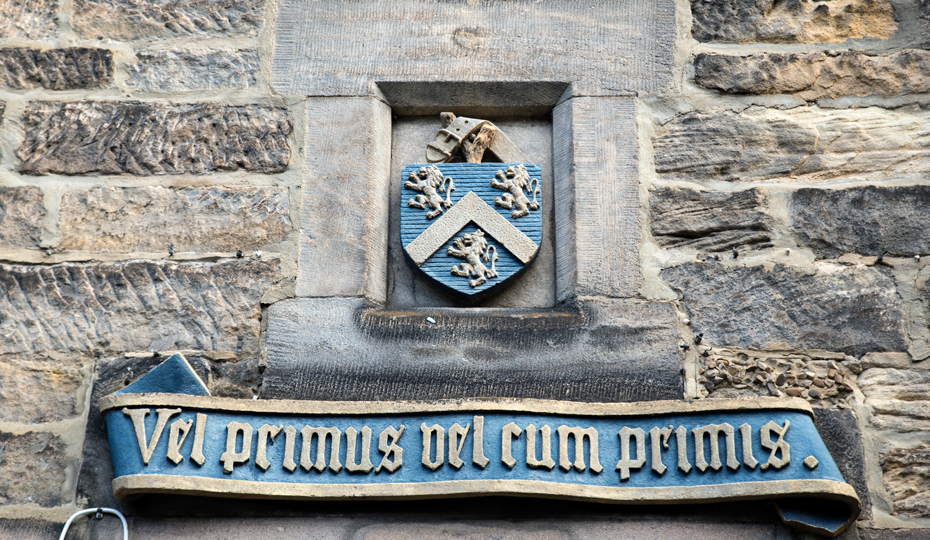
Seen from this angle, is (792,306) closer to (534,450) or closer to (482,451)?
(534,450)

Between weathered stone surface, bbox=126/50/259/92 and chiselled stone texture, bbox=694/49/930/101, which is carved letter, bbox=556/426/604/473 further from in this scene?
weathered stone surface, bbox=126/50/259/92

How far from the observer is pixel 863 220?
2365mm

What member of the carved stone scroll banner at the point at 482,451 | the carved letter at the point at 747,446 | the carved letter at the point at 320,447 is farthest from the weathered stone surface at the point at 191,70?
the carved letter at the point at 747,446

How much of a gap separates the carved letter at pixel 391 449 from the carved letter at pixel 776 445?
83cm

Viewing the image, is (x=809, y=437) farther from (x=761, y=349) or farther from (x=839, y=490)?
(x=761, y=349)

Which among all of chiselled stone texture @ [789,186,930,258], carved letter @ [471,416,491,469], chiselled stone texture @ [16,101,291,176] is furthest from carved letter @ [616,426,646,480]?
chiselled stone texture @ [16,101,291,176]

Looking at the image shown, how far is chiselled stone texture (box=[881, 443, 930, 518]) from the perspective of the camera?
210 cm

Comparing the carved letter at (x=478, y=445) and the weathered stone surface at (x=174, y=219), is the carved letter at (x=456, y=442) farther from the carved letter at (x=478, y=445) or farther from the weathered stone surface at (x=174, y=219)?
the weathered stone surface at (x=174, y=219)

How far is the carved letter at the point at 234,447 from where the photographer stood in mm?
2008

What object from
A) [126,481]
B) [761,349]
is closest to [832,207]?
[761,349]

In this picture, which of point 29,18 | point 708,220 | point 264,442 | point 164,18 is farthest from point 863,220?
point 29,18

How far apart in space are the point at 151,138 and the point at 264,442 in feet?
3.21

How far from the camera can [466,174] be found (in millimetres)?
2424

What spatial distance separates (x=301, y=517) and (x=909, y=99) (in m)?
1.99
